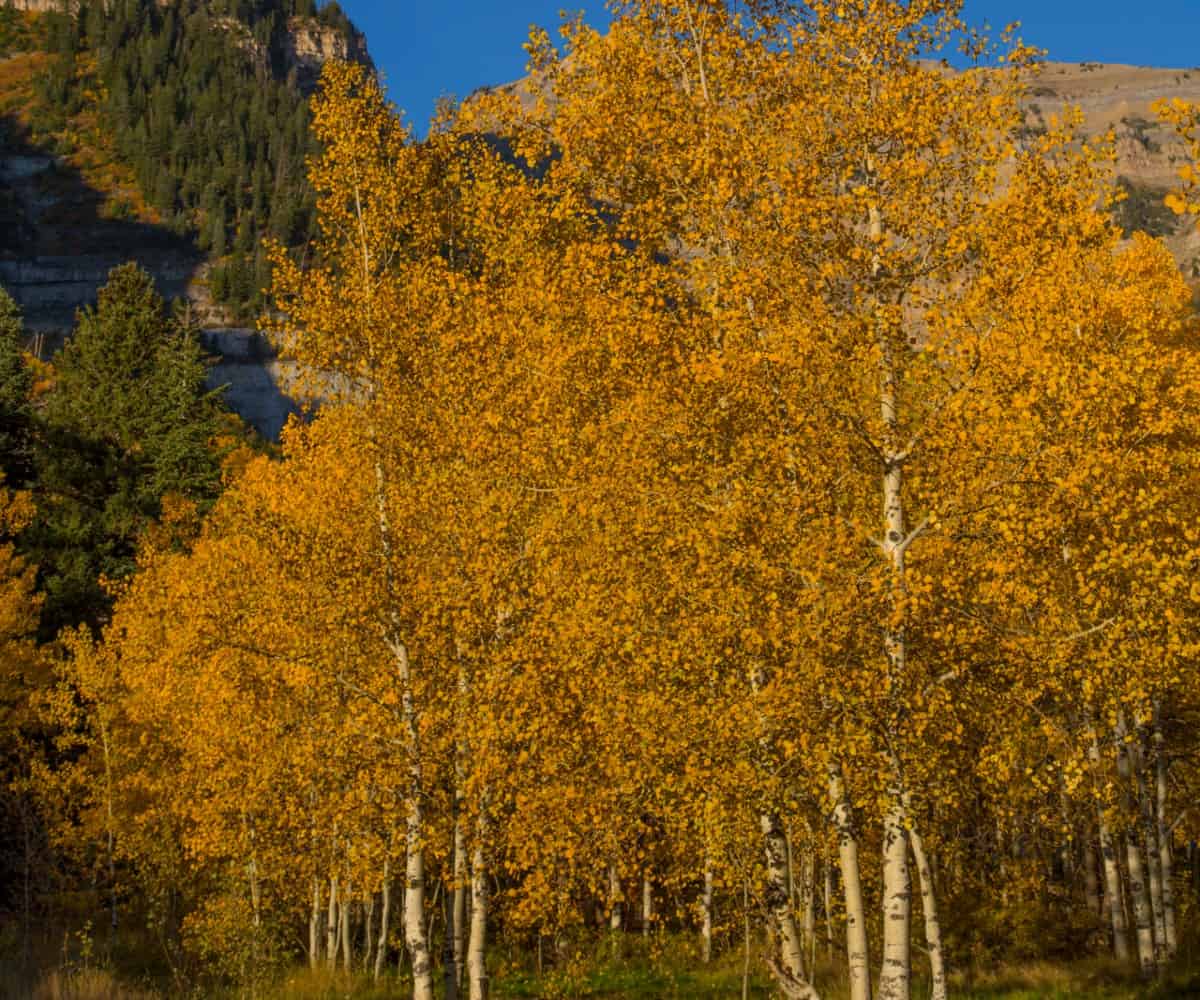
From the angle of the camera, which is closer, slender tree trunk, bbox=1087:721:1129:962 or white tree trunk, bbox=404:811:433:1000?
white tree trunk, bbox=404:811:433:1000

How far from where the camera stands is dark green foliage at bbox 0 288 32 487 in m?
47.6

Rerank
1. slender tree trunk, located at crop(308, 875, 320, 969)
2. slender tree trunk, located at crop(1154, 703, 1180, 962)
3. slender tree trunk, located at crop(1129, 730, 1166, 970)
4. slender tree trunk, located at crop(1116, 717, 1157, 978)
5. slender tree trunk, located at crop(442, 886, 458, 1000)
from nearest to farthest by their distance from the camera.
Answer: slender tree trunk, located at crop(442, 886, 458, 1000) < slender tree trunk, located at crop(1116, 717, 1157, 978) < slender tree trunk, located at crop(1129, 730, 1166, 970) < slender tree trunk, located at crop(1154, 703, 1180, 962) < slender tree trunk, located at crop(308, 875, 320, 969)

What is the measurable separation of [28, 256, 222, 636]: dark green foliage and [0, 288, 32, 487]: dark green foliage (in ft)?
5.98

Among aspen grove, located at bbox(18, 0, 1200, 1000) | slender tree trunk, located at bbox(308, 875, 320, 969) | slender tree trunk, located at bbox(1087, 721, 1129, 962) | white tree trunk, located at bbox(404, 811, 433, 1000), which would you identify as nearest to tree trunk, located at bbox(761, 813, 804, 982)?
aspen grove, located at bbox(18, 0, 1200, 1000)

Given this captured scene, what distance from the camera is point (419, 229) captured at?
67.8 ft

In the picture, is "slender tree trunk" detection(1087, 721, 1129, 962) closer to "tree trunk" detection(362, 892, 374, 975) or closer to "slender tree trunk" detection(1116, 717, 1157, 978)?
"slender tree trunk" detection(1116, 717, 1157, 978)

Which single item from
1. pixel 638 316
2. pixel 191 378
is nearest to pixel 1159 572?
pixel 638 316

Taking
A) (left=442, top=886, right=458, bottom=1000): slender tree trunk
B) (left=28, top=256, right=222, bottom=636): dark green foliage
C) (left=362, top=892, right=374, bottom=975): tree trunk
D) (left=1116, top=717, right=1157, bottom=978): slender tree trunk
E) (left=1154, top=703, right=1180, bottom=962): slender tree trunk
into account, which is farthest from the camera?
(left=28, top=256, right=222, bottom=636): dark green foliage

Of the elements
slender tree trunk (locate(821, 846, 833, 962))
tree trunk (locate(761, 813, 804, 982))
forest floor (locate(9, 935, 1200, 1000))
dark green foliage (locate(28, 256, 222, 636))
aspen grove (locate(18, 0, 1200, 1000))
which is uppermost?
dark green foliage (locate(28, 256, 222, 636))

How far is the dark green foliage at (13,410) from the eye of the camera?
156 ft

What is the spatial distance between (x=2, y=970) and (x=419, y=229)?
15919mm

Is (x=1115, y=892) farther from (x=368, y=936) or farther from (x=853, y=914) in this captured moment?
(x=368, y=936)

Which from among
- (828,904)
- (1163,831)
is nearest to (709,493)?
(828,904)

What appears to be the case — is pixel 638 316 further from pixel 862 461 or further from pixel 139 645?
pixel 139 645
